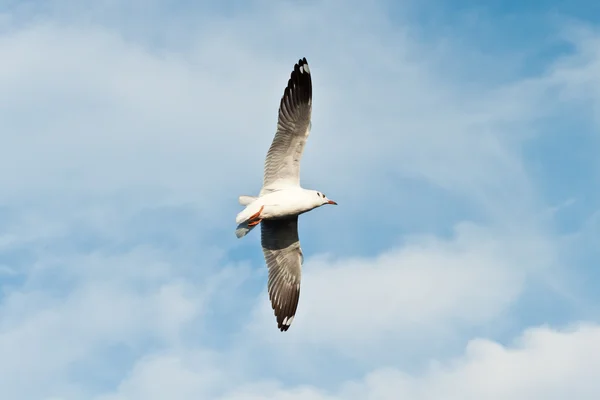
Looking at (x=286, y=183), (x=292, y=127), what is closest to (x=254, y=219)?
(x=286, y=183)

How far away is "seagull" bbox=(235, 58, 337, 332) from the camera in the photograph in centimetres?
1861

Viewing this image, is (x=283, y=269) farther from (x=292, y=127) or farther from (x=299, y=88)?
(x=299, y=88)

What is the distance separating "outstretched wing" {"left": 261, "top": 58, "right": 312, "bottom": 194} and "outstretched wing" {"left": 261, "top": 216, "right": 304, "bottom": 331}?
75.2 inches

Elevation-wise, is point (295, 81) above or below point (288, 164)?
above

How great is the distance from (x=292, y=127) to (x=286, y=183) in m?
1.39

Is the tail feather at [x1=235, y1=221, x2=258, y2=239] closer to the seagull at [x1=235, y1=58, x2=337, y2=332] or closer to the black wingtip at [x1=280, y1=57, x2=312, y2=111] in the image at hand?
the seagull at [x1=235, y1=58, x2=337, y2=332]

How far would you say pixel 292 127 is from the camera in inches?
731

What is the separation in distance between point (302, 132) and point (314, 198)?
1616mm

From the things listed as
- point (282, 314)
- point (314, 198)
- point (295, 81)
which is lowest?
point (282, 314)

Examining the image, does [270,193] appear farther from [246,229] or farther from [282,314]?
[282,314]

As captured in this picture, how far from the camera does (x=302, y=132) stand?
18625 mm

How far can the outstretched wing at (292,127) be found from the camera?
18578 mm

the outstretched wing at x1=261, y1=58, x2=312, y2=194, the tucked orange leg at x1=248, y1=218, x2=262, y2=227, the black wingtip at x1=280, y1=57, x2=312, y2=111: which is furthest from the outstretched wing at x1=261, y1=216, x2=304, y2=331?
the black wingtip at x1=280, y1=57, x2=312, y2=111

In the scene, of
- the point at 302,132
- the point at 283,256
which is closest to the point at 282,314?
the point at 283,256
